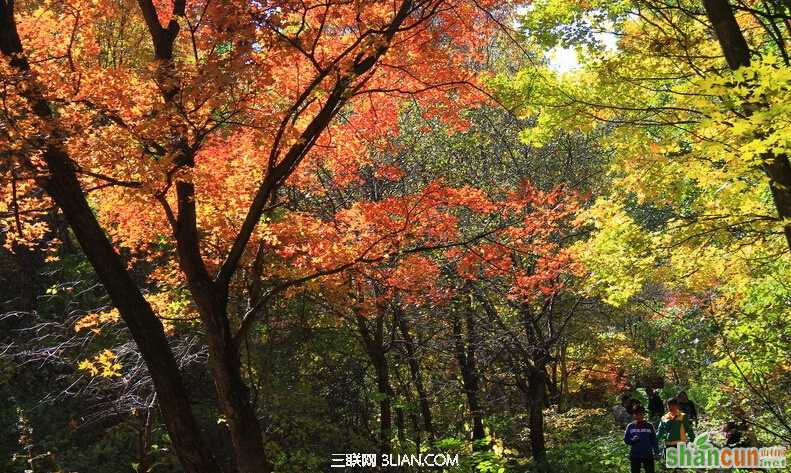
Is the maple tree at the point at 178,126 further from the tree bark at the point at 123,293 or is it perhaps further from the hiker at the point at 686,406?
the hiker at the point at 686,406

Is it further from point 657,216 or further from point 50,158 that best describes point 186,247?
point 657,216

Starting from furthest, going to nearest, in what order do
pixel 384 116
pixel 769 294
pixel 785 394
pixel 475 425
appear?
pixel 475 425 < pixel 785 394 < pixel 384 116 < pixel 769 294

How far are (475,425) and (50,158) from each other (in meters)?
10.2

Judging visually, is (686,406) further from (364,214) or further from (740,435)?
(364,214)

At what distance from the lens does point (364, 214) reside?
8305 millimetres

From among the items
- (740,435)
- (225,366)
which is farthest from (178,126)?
(740,435)

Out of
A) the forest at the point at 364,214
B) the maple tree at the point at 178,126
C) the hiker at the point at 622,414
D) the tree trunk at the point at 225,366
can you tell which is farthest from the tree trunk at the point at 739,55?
the hiker at the point at 622,414

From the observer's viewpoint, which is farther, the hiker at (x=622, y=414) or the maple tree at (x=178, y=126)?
the hiker at (x=622, y=414)

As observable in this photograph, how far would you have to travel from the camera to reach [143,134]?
16.5ft

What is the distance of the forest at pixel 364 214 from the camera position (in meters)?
5.04

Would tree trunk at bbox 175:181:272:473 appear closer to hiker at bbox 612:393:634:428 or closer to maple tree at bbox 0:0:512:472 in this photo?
maple tree at bbox 0:0:512:472

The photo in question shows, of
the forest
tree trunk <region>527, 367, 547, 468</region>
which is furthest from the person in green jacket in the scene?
tree trunk <region>527, 367, 547, 468</region>

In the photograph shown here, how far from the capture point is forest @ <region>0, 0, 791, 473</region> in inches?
198

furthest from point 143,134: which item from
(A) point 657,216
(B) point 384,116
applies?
(A) point 657,216
